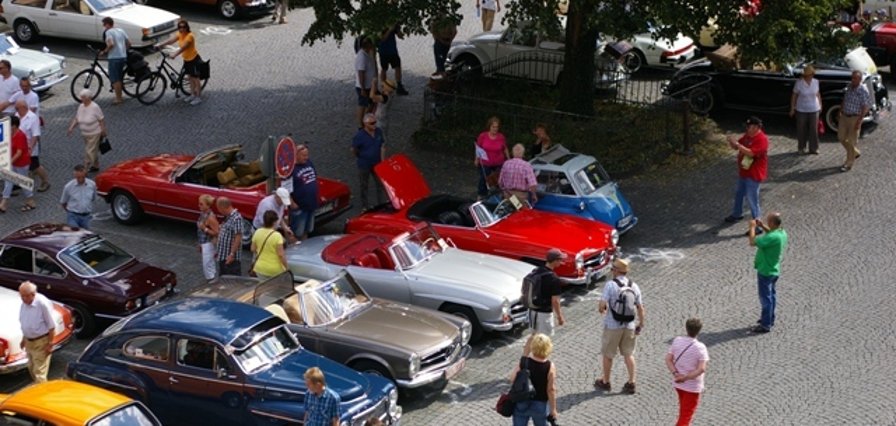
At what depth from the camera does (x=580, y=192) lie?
1908 centimetres

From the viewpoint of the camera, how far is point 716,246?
62.3 ft

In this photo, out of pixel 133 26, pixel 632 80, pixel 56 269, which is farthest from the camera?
pixel 133 26

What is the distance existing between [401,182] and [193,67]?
8.09 meters

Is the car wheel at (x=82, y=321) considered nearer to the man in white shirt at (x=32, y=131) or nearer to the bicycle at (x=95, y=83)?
the man in white shirt at (x=32, y=131)

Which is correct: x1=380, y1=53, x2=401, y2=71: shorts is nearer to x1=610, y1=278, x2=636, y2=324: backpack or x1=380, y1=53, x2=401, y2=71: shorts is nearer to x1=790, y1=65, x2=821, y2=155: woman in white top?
x1=790, y1=65, x2=821, y2=155: woman in white top

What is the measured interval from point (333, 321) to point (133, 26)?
15496 millimetres

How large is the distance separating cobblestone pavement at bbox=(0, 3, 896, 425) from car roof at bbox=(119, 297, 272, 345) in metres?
2.08

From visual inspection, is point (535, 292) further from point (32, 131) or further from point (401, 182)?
point (32, 131)

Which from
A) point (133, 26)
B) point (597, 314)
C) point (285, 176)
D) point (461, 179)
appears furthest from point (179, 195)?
point (133, 26)

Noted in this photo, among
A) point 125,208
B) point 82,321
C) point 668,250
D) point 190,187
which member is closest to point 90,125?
point 125,208

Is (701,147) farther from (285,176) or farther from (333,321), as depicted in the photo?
(333,321)

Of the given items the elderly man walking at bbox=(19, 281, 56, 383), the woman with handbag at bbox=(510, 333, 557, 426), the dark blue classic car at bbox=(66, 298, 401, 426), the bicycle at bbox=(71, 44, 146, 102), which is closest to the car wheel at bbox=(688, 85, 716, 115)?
the bicycle at bbox=(71, 44, 146, 102)

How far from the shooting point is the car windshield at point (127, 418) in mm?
12005

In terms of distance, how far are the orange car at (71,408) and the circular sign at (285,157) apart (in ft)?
19.3
